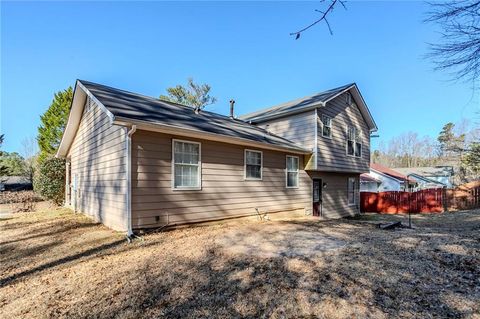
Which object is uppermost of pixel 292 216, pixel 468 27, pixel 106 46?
pixel 106 46

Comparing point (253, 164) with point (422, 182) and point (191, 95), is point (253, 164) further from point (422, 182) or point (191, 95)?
point (422, 182)

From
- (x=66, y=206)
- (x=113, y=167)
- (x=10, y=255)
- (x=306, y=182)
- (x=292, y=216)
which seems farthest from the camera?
(x=66, y=206)

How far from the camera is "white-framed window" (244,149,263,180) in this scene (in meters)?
9.81

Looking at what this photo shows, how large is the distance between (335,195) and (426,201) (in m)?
9.10

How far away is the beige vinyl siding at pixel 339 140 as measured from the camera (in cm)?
1235

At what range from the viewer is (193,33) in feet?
40.3

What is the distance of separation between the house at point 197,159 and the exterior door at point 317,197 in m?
0.05

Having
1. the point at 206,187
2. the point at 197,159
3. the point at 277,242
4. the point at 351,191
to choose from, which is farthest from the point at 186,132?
the point at 351,191

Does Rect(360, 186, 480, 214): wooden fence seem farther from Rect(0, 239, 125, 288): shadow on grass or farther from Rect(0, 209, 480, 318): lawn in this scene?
Rect(0, 239, 125, 288): shadow on grass

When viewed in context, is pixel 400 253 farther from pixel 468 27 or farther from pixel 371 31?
pixel 371 31

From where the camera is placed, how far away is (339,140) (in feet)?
44.3

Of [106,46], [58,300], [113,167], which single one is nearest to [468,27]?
[58,300]

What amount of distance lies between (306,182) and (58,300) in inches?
413

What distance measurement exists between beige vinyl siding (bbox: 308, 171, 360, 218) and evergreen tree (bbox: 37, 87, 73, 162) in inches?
866
